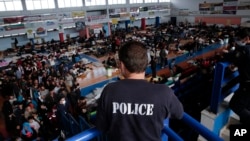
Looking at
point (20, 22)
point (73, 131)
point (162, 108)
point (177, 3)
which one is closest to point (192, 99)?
point (73, 131)

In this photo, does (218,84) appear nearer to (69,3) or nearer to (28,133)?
(28,133)

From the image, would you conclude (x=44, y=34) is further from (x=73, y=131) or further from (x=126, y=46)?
(x=126, y=46)

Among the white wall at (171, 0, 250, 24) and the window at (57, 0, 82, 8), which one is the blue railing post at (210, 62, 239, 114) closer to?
the window at (57, 0, 82, 8)

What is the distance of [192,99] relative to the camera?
7258mm

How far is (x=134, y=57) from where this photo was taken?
5.07 ft

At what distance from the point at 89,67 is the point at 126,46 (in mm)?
14517

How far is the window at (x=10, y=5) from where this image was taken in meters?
22.9

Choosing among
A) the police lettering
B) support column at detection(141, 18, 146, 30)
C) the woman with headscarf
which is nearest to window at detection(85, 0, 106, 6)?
support column at detection(141, 18, 146, 30)

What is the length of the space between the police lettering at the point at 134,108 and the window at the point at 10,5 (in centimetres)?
2710

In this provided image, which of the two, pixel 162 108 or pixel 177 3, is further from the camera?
pixel 177 3

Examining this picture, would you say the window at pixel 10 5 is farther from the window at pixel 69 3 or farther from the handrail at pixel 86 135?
the handrail at pixel 86 135

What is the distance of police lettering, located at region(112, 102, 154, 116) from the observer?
1457mm

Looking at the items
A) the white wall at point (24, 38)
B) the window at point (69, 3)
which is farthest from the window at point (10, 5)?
the window at point (69, 3)

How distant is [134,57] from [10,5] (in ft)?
89.9
